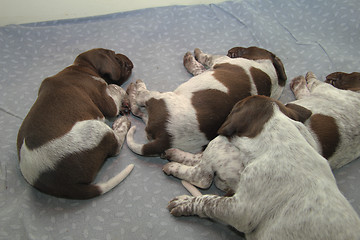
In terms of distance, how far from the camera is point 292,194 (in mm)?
2250

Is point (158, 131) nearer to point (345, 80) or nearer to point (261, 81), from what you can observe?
point (261, 81)

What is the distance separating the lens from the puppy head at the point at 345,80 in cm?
373

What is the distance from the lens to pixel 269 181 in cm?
234

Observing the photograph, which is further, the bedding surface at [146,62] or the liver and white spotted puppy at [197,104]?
the liver and white spotted puppy at [197,104]

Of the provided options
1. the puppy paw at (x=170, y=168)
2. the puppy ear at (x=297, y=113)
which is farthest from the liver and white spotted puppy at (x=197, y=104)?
the puppy ear at (x=297, y=113)

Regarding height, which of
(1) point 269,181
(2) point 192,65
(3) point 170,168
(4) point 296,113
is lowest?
(3) point 170,168

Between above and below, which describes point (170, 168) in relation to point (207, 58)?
below

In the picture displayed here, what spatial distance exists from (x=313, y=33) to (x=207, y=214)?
378 cm

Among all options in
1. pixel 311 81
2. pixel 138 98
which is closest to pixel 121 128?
pixel 138 98

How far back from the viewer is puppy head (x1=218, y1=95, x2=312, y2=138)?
2627 millimetres

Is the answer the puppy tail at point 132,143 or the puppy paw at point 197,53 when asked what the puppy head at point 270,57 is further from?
the puppy tail at point 132,143

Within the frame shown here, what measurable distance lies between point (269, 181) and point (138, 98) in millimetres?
1853

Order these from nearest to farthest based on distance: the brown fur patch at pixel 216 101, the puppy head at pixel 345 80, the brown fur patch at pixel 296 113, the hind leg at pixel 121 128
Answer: the brown fur patch at pixel 296 113 < the brown fur patch at pixel 216 101 < the hind leg at pixel 121 128 < the puppy head at pixel 345 80

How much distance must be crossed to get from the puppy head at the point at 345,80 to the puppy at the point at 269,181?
1.21 meters
